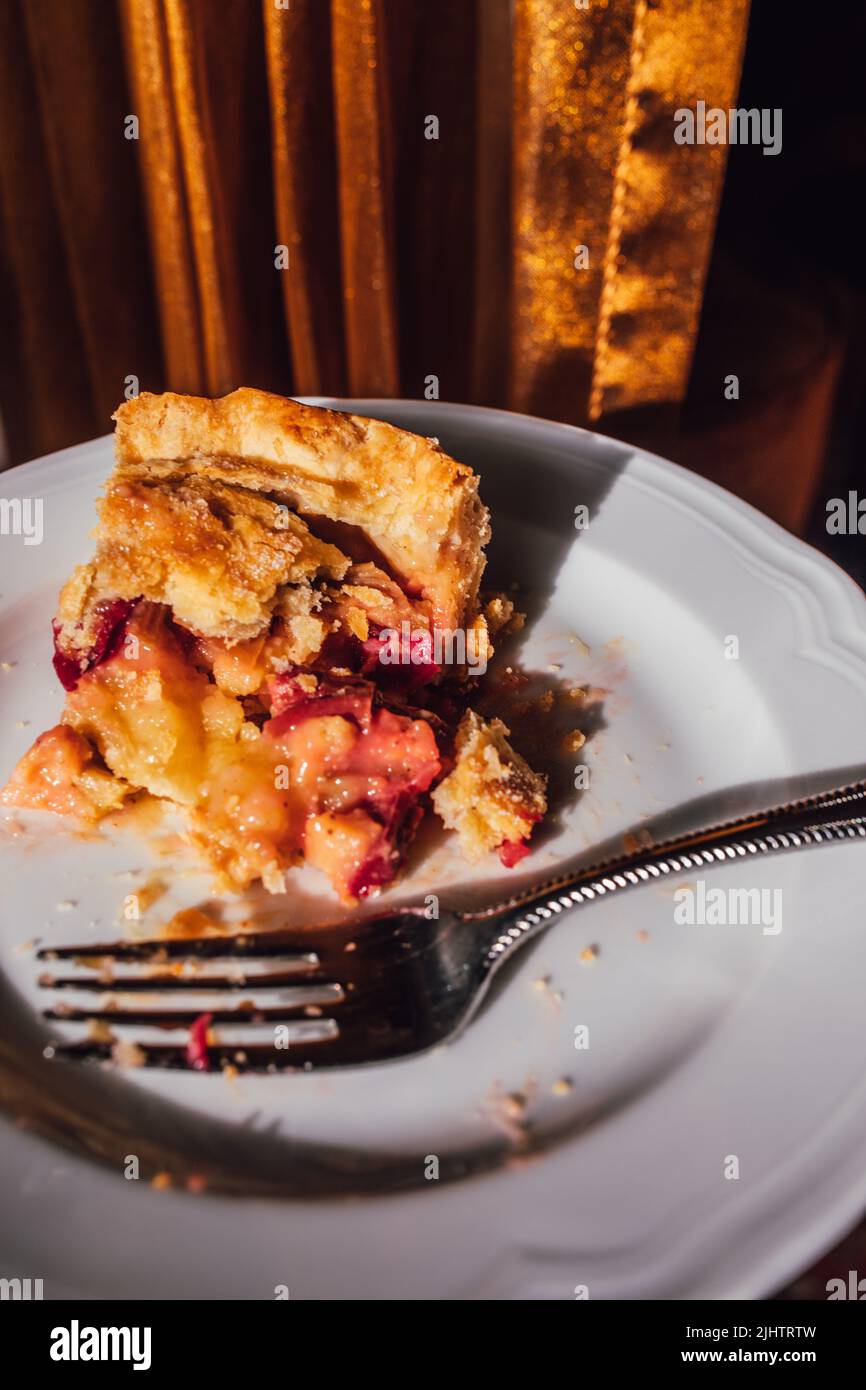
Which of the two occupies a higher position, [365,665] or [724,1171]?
[365,665]

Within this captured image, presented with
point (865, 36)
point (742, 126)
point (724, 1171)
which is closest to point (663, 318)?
point (742, 126)

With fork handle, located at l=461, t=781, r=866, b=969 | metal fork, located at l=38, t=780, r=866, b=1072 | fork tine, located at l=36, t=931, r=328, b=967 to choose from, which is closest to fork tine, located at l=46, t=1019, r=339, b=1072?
metal fork, located at l=38, t=780, r=866, b=1072

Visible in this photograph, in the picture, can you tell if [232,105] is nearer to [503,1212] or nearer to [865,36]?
[865,36]

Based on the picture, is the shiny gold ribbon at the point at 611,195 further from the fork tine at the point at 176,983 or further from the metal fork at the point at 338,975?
the fork tine at the point at 176,983

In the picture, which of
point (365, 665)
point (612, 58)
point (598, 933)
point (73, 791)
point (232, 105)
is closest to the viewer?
point (598, 933)

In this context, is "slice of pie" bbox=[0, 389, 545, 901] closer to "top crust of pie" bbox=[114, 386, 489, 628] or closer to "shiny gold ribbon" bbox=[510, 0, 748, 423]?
"top crust of pie" bbox=[114, 386, 489, 628]

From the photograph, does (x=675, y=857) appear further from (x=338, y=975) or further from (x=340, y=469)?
(x=340, y=469)

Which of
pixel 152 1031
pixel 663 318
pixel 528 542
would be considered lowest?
pixel 152 1031
